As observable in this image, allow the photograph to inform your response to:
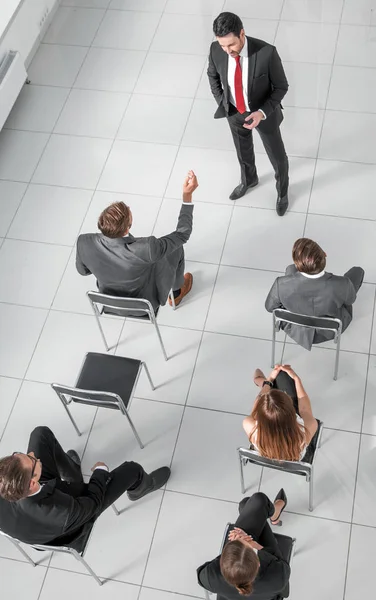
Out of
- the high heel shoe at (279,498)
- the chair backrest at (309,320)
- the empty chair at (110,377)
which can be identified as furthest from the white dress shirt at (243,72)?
the high heel shoe at (279,498)

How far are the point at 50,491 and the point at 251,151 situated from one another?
2.61 meters

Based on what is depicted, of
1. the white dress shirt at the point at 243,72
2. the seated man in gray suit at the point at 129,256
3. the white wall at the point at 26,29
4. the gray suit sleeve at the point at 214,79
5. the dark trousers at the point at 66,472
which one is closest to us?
the dark trousers at the point at 66,472

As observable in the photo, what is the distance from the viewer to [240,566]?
7.72 ft

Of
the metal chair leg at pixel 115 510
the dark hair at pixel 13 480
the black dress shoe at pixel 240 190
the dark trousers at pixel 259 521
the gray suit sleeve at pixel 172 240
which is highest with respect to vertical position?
the gray suit sleeve at pixel 172 240

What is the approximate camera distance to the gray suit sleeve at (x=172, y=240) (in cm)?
339

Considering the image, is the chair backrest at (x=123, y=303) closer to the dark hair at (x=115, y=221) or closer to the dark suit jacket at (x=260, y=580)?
the dark hair at (x=115, y=221)

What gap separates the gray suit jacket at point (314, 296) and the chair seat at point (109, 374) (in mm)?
842

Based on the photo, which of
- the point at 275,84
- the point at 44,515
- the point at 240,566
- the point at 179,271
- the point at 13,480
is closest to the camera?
the point at 240,566

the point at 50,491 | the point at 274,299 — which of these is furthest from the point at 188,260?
the point at 50,491

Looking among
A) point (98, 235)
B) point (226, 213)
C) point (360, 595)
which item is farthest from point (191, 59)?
point (360, 595)

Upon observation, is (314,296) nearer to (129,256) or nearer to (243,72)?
(129,256)

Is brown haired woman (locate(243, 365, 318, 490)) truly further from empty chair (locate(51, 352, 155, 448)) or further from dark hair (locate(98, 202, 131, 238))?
dark hair (locate(98, 202, 131, 238))

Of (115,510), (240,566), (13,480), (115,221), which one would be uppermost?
(115,221)

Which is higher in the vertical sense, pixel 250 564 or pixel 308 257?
pixel 308 257
